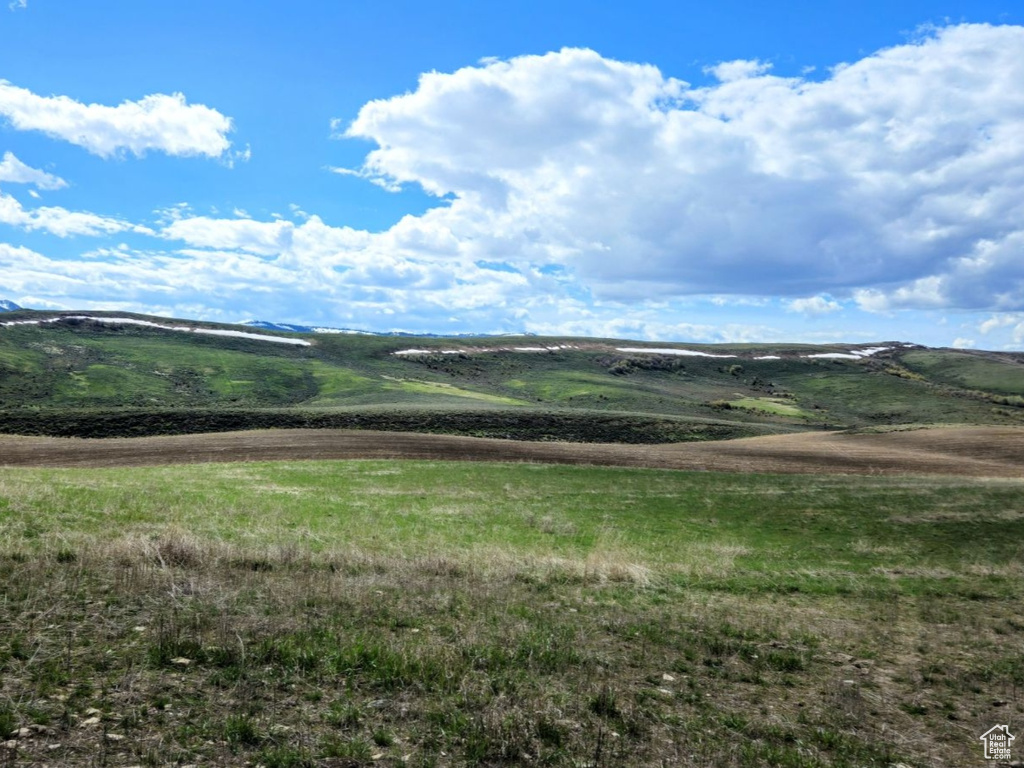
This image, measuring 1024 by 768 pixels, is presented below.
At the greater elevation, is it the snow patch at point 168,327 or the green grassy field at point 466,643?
the snow patch at point 168,327

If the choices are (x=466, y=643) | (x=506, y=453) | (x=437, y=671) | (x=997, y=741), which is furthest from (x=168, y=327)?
(x=997, y=741)

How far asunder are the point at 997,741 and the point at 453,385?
11853 cm

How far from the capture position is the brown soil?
42219mm

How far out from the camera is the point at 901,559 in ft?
71.4

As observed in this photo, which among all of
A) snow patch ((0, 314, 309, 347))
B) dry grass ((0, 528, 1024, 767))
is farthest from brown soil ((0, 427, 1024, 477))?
snow patch ((0, 314, 309, 347))

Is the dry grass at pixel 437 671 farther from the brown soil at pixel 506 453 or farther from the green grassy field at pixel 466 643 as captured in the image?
the brown soil at pixel 506 453

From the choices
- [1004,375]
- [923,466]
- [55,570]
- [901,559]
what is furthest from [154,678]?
[1004,375]

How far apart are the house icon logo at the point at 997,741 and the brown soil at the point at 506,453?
37107 millimetres

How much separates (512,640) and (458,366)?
145 metres

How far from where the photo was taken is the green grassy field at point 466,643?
277 inches

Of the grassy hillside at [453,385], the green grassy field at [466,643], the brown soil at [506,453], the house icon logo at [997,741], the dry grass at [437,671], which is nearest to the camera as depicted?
the dry grass at [437,671]

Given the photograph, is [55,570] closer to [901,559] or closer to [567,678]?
[567,678]

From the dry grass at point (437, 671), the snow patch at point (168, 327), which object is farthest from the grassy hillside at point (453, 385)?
the dry grass at point (437, 671)

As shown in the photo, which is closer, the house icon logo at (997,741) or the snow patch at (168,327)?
the house icon logo at (997,741)
